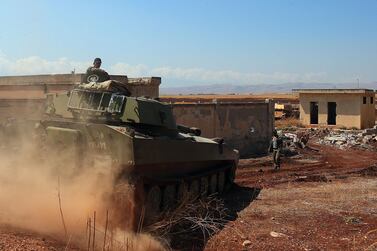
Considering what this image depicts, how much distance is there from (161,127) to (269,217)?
2.68 metres

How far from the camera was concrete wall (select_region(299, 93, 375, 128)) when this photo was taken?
1276 inches

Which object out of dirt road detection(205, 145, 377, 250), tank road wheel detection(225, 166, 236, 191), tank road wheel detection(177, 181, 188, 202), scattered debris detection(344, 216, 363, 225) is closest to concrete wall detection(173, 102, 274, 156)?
dirt road detection(205, 145, 377, 250)

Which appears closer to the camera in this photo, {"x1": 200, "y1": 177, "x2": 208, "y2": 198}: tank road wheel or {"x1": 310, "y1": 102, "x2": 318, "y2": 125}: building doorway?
{"x1": 200, "y1": 177, "x2": 208, "y2": 198}: tank road wheel

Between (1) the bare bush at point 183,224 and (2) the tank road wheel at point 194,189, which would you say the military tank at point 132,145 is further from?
(1) the bare bush at point 183,224

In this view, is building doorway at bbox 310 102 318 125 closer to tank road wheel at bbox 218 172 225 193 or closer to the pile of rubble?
the pile of rubble

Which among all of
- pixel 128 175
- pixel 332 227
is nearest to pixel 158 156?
pixel 128 175

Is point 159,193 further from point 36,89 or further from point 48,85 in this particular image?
point 36,89

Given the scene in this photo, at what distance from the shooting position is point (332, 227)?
928cm

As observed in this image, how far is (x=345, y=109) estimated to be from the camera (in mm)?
32844

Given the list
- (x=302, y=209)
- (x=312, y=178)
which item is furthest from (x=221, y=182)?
(x=312, y=178)

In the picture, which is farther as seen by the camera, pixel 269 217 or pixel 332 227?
pixel 269 217

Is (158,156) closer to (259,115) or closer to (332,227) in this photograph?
(332,227)

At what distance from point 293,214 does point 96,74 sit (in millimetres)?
4680

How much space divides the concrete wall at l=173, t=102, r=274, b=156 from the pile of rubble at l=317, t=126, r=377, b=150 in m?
5.30
